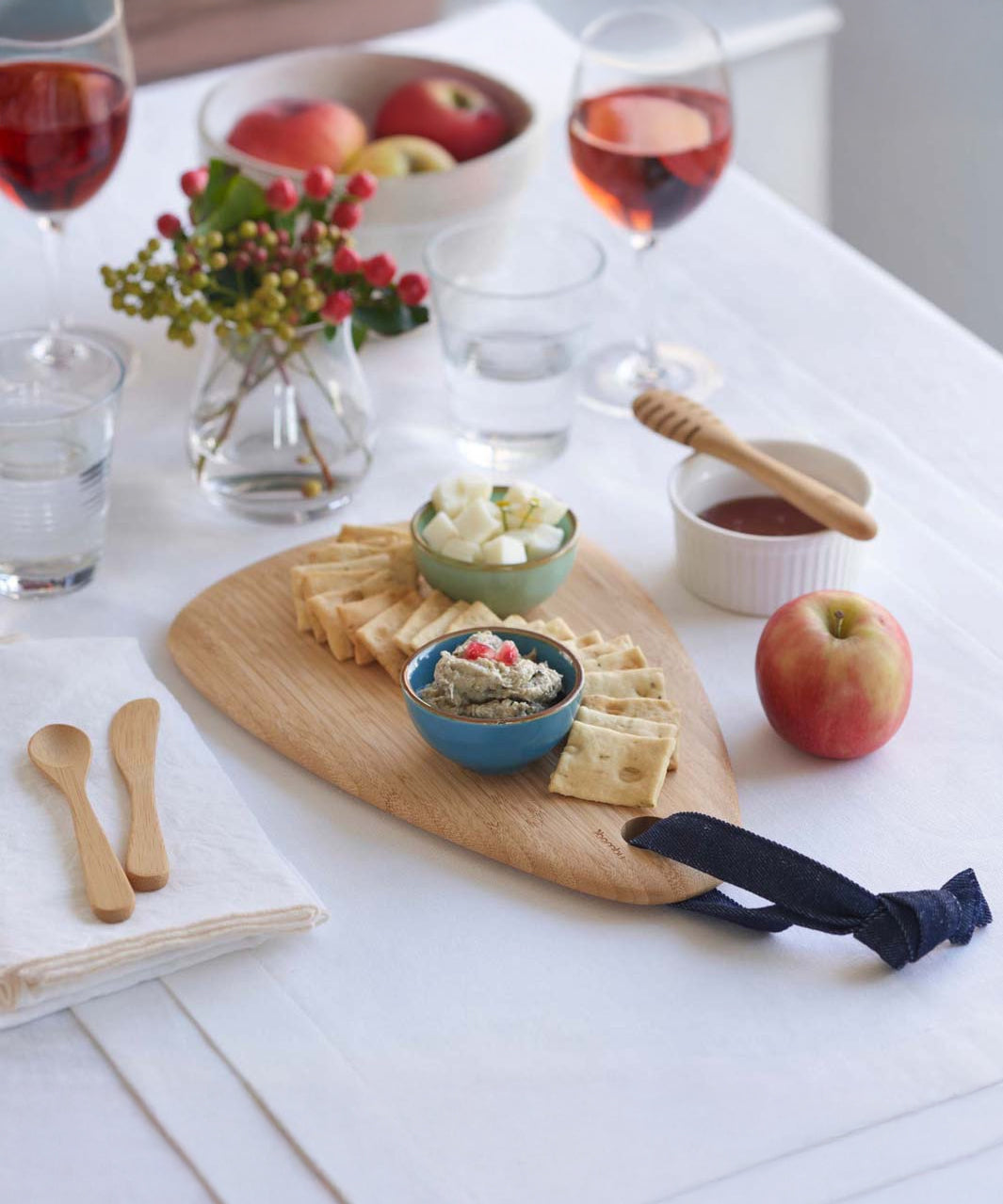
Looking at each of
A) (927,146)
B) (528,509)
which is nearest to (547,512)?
(528,509)

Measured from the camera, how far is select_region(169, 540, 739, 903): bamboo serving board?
1086mm

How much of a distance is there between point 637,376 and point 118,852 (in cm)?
85

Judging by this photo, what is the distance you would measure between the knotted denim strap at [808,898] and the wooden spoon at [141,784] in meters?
0.33

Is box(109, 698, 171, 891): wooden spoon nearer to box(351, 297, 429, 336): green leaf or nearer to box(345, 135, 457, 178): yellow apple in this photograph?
box(351, 297, 429, 336): green leaf

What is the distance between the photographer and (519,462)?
1.59 metres

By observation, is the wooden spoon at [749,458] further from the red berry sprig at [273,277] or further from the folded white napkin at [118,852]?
the folded white napkin at [118,852]

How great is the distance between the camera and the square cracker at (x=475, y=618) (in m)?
1.27

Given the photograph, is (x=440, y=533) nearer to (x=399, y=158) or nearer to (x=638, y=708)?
(x=638, y=708)

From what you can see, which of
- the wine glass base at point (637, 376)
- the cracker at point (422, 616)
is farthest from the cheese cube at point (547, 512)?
the wine glass base at point (637, 376)

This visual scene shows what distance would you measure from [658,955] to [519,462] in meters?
0.68

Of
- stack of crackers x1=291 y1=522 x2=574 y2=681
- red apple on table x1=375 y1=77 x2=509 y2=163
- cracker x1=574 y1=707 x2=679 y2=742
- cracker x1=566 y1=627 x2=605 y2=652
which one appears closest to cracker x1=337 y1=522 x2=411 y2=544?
stack of crackers x1=291 y1=522 x2=574 y2=681

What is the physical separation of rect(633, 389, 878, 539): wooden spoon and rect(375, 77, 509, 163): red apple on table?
47 cm

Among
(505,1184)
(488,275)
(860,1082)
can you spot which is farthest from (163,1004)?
(488,275)

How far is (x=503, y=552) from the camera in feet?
4.27
